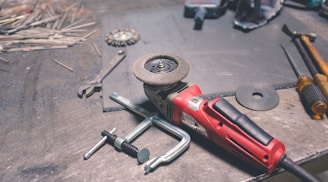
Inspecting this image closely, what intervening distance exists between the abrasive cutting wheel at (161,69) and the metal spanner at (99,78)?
31 cm

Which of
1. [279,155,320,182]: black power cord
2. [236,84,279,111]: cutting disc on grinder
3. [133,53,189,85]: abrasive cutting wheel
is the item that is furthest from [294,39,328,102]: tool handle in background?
[133,53,189,85]: abrasive cutting wheel

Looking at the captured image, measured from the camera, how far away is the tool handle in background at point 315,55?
46.6 inches

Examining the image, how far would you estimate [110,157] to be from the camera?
0.91 metres

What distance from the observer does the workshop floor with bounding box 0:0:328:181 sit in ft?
2.83

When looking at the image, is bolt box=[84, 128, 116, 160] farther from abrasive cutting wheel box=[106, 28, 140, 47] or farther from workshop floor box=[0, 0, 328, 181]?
abrasive cutting wheel box=[106, 28, 140, 47]

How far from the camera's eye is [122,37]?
1.51 m

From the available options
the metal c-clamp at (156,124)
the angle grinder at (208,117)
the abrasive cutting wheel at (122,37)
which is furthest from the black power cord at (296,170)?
the abrasive cutting wheel at (122,37)

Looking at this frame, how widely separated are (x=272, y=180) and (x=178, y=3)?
4.72 feet

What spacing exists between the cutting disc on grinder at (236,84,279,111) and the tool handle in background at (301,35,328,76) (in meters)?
0.25

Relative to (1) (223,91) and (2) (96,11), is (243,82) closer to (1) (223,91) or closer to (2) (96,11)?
(1) (223,91)

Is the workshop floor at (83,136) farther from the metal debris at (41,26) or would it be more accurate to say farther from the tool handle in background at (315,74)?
the metal debris at (41,26)

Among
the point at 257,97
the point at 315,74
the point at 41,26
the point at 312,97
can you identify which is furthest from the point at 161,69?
the point at 41,26

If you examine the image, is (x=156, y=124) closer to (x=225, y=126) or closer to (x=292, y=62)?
(x=225, y=126)

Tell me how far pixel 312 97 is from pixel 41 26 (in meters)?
1.54
